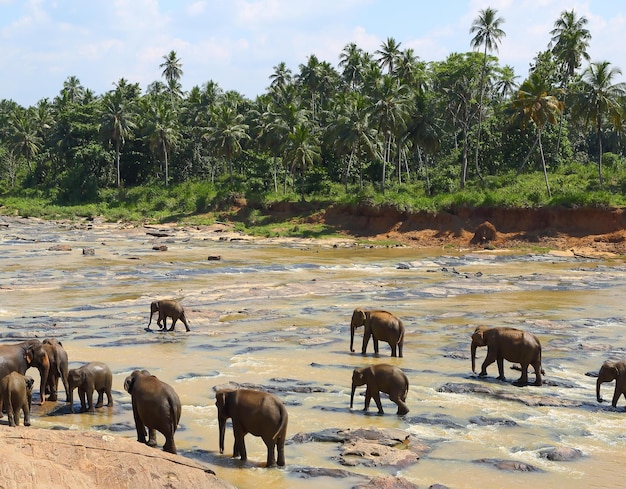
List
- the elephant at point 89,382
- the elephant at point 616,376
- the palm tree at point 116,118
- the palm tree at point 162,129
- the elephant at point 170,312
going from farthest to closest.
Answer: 1. the palm tree at point 116,118
2. the palm tree at point 162,129
3. the elephant at point 170,312
4. the elephant at point 616,376
5. the elephant at point 89,382

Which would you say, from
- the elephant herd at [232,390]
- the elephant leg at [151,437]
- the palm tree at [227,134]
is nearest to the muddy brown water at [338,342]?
the elephant herd at [232,390]

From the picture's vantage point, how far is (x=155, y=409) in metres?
9.54

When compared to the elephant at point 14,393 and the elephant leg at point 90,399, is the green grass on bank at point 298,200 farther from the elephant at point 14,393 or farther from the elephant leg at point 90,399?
the elephant at point 14,393

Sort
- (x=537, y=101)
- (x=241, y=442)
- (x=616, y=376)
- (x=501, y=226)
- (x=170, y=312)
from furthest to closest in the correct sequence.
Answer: (x=501, y=226) → (x=537, y=101) → (x=170, y=312) → (x=616, y=376) → (x=241, y=442)

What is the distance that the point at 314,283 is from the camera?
3106 centimetres

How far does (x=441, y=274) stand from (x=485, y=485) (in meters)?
26.3

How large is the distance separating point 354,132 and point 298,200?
839 centimetres

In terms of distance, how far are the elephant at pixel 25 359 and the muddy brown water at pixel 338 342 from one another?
591 mm

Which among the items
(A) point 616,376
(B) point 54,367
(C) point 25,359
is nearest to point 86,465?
(C) point 25,359

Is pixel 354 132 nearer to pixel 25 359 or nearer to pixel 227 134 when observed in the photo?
pixel 227 134

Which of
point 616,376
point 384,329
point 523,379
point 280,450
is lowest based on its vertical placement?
point 523,379

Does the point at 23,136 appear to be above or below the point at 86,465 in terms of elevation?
above

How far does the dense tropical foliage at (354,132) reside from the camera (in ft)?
193

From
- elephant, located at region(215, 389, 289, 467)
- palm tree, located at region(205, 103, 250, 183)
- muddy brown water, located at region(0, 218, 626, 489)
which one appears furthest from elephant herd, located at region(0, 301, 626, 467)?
palm tree, located at region(205, 103, 250, 183)
